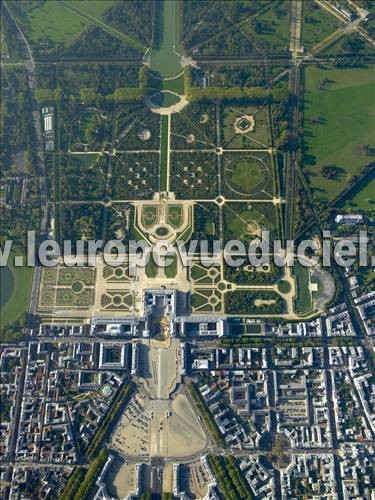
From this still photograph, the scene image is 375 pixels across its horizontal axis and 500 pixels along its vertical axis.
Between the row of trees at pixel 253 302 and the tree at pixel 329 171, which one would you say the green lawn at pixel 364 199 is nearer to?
the tree at pixel 329 171

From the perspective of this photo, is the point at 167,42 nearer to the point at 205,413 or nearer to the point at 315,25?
the point at 315,25

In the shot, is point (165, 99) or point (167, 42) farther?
point (167, 42)

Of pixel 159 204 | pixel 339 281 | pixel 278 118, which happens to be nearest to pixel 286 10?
pixel 278 118

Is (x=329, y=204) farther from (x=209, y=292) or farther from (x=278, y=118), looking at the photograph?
(x=209, y=292)

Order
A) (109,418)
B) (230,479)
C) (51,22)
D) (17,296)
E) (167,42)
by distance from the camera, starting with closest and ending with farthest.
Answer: (230,479) < (109,418) < (17,296) < (167,42) < (51,22)

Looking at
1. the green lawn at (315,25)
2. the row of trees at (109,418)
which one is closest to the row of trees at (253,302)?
the row of trees at (109,418)

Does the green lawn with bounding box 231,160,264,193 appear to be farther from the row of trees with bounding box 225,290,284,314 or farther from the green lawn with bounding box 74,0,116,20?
the green lawn with bounding box 74,0,116,20

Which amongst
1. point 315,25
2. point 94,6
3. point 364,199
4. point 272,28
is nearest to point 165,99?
point 272,28
